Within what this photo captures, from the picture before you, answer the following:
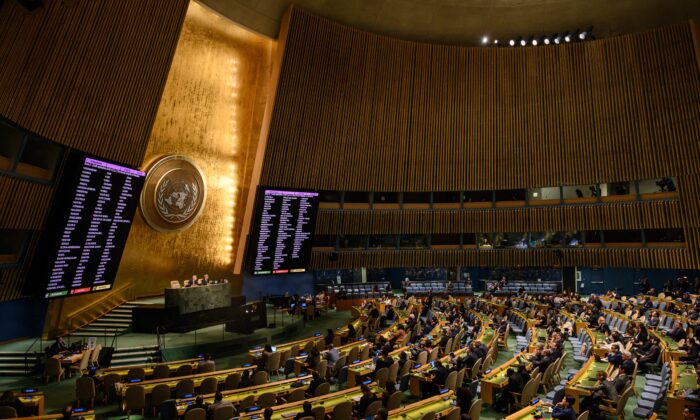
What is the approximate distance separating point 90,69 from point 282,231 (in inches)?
326

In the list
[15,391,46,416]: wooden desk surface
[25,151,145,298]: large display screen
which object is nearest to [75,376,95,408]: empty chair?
[15,391,46,416]: wooden desk surface

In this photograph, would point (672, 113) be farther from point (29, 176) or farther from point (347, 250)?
point (29, 176)

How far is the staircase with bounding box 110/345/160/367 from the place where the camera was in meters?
12.2

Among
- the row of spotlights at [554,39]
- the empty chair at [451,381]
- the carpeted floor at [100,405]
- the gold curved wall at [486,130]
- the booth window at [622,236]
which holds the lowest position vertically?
the carpeted floor at [100,405]

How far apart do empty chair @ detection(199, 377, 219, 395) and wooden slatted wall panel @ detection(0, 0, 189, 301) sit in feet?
17.3

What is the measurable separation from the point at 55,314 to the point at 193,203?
633cm

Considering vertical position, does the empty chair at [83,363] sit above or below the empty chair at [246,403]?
below

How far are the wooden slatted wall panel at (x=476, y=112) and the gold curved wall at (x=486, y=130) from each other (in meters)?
0.05

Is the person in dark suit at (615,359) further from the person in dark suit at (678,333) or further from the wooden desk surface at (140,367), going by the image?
the wooden desk surface at (140,367)

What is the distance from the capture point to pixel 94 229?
12.3 m

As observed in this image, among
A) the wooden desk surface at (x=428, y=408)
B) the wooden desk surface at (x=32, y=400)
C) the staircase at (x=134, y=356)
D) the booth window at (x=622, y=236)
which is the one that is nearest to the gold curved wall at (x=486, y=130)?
the booth window at (x=622, y=236)

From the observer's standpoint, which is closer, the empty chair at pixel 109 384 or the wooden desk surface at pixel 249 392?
the wooden desk surface at pixel 249 392

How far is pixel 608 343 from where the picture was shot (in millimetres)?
11992

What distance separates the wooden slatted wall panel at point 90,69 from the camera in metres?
9.84
